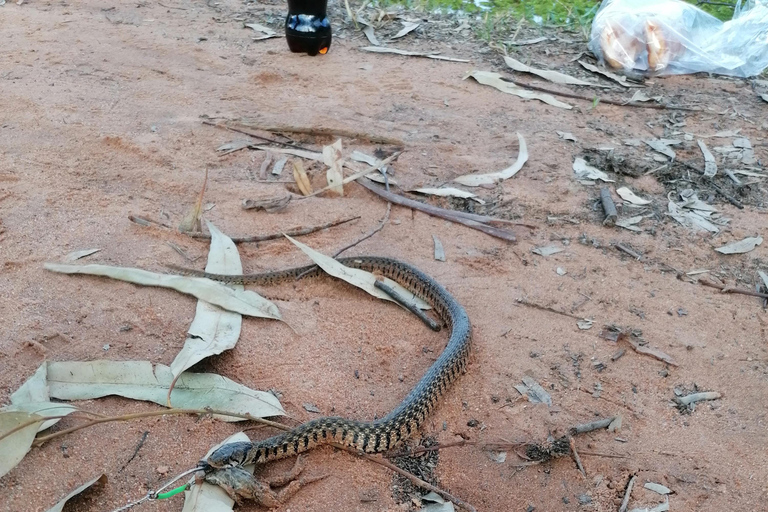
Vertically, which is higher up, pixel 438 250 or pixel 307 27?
pixel 307 27

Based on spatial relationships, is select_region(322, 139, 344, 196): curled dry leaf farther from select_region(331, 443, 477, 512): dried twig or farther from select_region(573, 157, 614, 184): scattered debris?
select_region(331, 443, 477, 512): dried twig

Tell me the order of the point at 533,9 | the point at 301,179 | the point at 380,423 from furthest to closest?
the point at 533,9 < the point at 301,179 < the point at 380,423

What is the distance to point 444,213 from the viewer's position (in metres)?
5.69

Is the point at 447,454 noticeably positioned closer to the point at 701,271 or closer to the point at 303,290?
the point at 303,290

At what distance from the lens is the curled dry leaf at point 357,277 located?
15.6 feet

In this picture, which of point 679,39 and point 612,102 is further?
point 679,39

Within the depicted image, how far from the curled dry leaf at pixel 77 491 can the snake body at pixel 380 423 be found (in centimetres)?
42

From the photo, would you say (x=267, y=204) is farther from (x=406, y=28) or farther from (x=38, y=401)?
(x=406, y=28)

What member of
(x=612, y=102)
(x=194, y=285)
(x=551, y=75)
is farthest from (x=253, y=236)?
(x=551, y=75)

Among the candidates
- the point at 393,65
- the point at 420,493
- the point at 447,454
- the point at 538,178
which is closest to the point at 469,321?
the point at 447,454

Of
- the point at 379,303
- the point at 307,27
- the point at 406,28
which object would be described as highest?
the point at 307,27

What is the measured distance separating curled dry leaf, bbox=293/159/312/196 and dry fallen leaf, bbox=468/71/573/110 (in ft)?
10.4

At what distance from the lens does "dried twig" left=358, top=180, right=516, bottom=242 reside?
18.0ft

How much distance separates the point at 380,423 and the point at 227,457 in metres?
0.78
